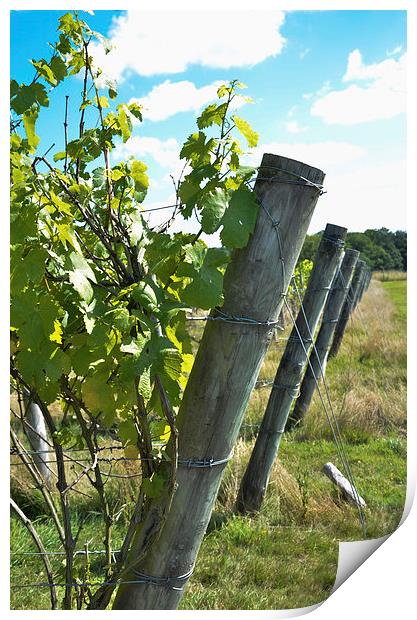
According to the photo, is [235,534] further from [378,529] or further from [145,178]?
[145,178]

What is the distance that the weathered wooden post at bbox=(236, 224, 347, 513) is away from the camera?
3771 millimetres

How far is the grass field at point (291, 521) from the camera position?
299 cm

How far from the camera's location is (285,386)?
399cm

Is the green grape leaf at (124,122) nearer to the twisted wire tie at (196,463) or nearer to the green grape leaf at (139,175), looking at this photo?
the green grape leaf at (139,175)

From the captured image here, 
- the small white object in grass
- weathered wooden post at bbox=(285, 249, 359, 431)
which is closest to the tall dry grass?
weathered wooden post at bbox=(285, 249, 359, 431)

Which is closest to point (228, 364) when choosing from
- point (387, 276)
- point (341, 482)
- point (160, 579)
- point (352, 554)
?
point (160, 579)

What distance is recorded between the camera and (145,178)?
193cm

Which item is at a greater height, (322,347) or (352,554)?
(322,347)

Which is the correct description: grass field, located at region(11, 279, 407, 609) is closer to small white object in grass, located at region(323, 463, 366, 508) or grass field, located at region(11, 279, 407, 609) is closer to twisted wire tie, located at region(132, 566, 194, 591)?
small white object in grass, located at region(323, 463, 366, 508)

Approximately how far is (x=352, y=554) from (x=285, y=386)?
1.04 metres

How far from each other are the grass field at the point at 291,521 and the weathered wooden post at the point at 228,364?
1.63ft

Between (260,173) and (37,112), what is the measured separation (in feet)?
2.16

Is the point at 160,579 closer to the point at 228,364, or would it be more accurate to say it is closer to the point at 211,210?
the point at 228,364

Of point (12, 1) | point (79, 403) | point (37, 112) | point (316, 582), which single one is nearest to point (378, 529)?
point (316, 582)
